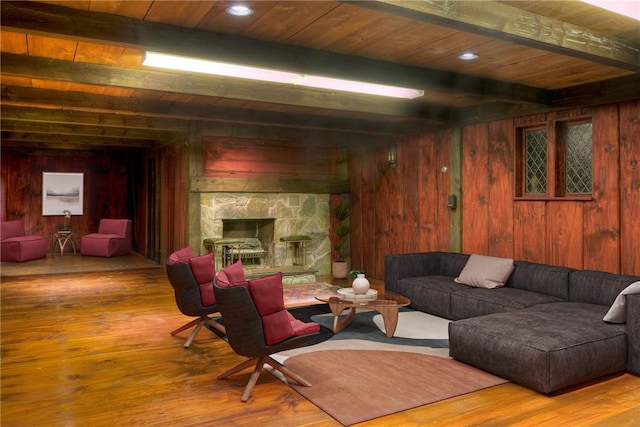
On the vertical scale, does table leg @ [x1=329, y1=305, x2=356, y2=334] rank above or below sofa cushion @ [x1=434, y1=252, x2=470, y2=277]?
below

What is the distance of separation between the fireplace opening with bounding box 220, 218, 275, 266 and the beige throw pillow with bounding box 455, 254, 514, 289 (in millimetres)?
3739

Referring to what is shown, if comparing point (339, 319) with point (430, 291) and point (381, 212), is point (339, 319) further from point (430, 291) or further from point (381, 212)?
point (381, 212)

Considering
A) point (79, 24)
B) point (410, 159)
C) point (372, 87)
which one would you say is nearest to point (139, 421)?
point (79, 24)

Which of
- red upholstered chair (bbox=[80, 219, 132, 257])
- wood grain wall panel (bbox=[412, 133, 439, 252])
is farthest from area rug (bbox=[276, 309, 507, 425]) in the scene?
red upholstered chair (bbox=[80, 219, 132, 257])

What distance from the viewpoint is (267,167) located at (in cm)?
825

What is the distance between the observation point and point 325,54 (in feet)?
12.2

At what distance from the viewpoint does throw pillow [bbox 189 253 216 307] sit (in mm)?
4273

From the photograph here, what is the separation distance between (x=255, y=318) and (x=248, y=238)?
17.4 ft

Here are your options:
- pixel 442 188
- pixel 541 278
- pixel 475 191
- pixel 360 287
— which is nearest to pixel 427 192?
pixel 442 188

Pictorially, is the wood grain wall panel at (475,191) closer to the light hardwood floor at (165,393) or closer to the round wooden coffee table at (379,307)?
the round wooden coffee table at (379,307)

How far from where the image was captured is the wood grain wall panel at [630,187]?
4508 millimetres

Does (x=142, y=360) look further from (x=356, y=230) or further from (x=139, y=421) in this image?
(x=356, y=230)

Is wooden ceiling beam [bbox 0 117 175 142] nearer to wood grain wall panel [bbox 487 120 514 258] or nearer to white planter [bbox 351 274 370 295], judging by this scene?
white planter [bbox 351 274 370 295]

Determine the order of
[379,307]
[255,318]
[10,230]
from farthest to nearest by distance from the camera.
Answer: [10,230] < [379,307] < [255,318]
